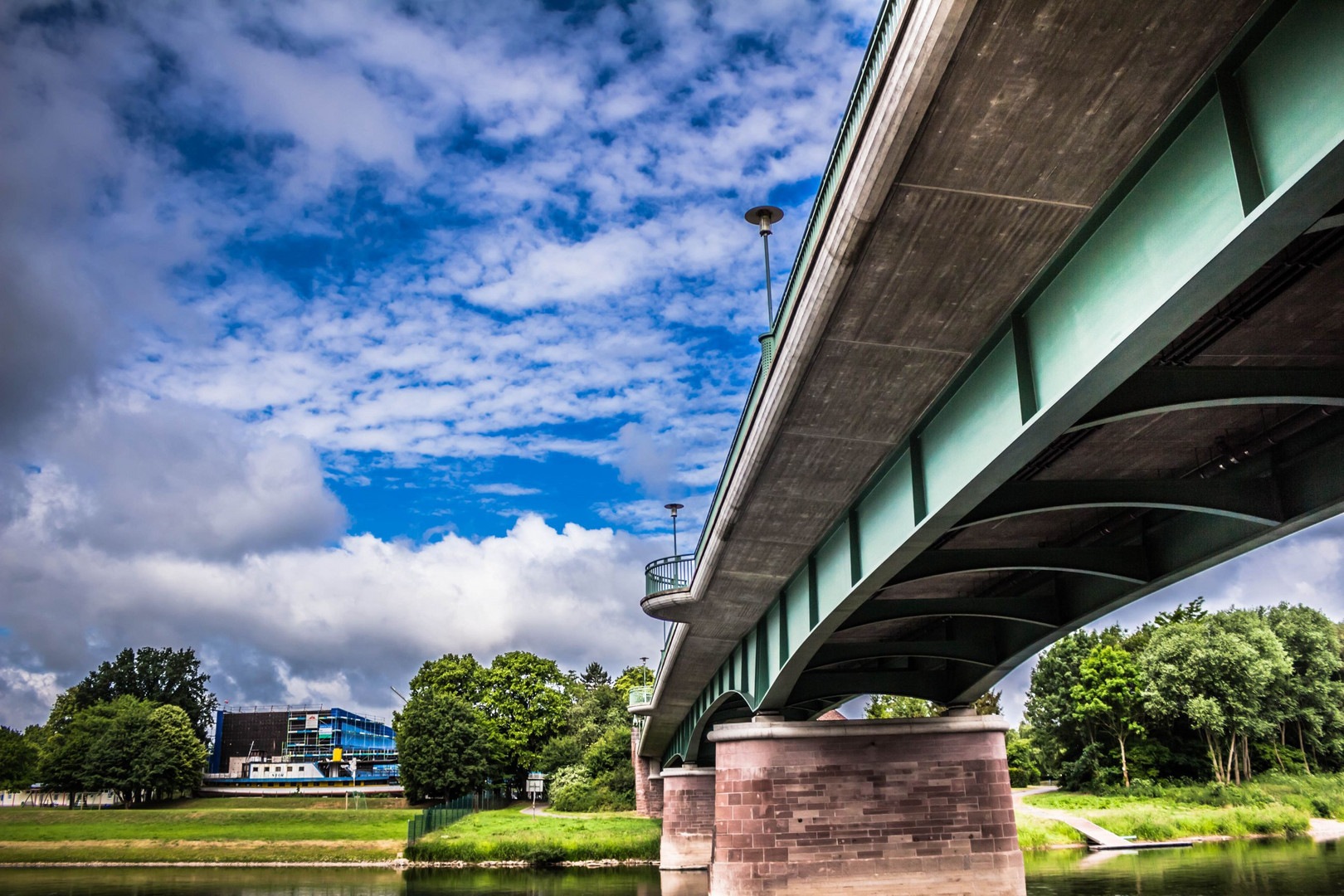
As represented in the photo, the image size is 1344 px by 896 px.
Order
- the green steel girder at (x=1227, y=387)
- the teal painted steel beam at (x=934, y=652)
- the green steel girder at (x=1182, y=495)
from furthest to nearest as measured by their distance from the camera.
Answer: the teal painted steel beam at (x=934, y=652) → the green steel girder at (x=1182, y=495) → the green steel girder at (x=1227, y=387)

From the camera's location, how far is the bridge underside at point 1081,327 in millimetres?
6078

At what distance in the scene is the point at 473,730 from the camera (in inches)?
2598

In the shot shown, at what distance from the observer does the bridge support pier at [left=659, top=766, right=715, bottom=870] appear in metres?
39.8

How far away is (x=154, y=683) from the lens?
104 metres

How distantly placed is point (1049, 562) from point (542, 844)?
3394cm

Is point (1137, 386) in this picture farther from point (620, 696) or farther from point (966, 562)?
point (620, 696)

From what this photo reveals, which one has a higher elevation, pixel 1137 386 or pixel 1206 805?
pixel 1137 386

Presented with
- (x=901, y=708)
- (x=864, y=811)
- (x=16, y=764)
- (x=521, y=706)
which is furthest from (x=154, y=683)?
(x=864, y=811)

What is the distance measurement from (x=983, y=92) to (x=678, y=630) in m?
20.1

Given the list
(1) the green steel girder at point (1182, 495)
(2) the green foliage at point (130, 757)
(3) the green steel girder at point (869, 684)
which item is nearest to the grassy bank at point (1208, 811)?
(3) the green steel girder at point (869, 684)

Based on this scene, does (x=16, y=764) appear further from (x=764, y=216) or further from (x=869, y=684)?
(x=764, y=216)

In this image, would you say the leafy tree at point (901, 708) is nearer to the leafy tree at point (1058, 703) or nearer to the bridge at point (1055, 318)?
the leafy tree at point (1058, 703)

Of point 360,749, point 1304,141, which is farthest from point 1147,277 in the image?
point 360,749

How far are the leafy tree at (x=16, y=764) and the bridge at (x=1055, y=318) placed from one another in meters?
86.9
